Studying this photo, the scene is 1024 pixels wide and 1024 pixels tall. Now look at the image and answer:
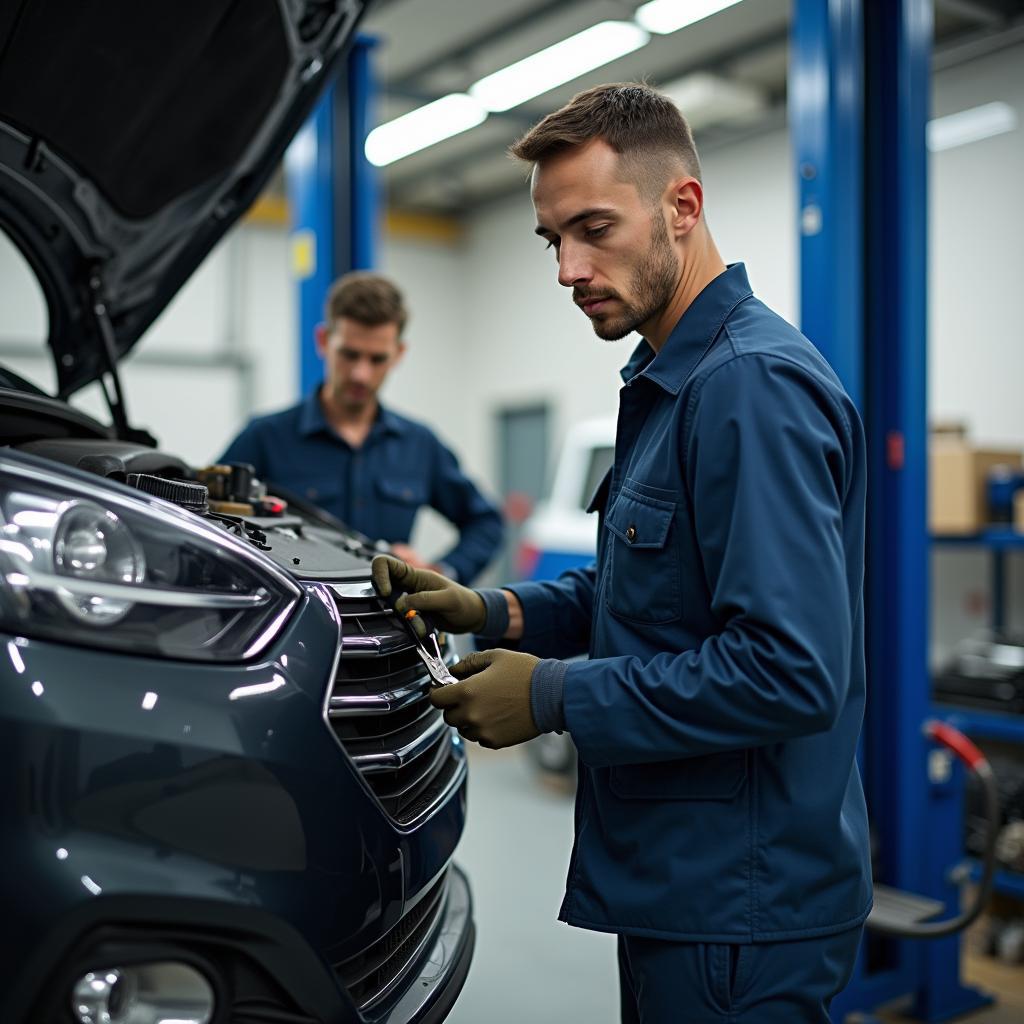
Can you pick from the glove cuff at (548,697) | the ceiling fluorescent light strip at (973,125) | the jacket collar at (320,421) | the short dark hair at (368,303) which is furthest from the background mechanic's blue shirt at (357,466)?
the ceiling fluorescent light strip at (973,125)

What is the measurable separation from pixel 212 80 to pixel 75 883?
1720 millimetres

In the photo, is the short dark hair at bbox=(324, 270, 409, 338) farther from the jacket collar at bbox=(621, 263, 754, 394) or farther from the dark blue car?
the jacket collar at bbox=(621, 263, 754, 394)

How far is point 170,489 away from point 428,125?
694 centimetres

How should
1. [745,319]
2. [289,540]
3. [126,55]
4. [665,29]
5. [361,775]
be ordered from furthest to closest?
[665,29], [126,55], [289,540], [745,319], [361,775]

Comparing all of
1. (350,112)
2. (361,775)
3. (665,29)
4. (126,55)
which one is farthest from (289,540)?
(665,29)

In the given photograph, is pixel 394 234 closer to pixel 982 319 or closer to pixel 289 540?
pixel 982 319

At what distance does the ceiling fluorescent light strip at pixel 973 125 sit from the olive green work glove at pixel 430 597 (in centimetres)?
556

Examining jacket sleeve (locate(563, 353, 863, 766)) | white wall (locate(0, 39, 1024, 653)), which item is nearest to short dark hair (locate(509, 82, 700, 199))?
jacket sleeve (locate(563, 353, 863, 766))

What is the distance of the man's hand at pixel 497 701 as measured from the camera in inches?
47.0

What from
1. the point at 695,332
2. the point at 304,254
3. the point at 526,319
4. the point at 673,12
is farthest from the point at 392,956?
the point at 526,319

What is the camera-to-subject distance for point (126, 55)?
1979 millimetres

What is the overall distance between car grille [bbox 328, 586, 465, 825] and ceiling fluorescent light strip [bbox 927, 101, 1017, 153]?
225 inches

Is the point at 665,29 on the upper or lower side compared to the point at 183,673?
upper

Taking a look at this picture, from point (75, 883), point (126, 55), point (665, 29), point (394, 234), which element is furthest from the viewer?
point (394, 234)
